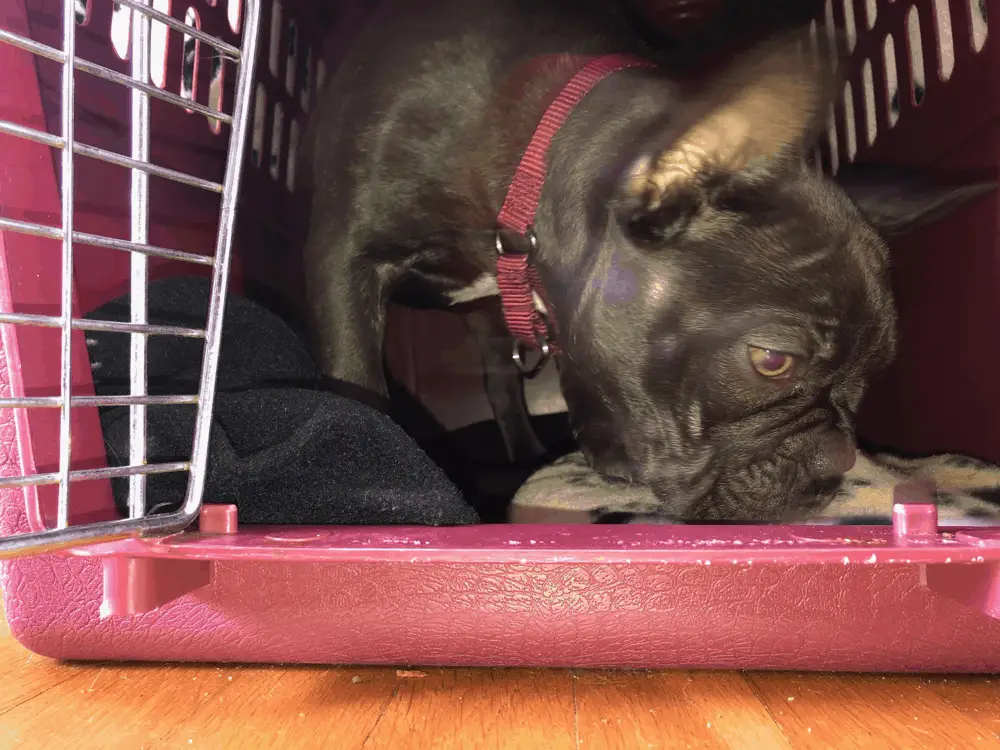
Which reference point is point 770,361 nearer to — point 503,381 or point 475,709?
point 475,709

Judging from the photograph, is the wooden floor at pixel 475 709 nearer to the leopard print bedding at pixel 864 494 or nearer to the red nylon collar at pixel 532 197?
the leopard print bedding at pixel 864 494

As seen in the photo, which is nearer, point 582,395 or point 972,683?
point 972,683

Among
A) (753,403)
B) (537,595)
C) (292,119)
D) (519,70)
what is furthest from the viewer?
(292,119)

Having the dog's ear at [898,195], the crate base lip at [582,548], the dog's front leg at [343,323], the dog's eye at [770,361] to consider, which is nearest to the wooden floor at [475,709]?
the crate base lip at [582,548]

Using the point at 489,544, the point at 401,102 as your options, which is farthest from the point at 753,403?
the point at 401,102

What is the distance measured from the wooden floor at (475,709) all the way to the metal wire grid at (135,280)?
7.5 inches

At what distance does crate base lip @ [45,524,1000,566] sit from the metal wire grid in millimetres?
60

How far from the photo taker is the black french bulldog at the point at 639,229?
0.92 m

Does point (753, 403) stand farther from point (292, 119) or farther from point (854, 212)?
point (292, 119)

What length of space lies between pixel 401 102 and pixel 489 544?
31.5 inches

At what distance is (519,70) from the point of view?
1147 millimetres

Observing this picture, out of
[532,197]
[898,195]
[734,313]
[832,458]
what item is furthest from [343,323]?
[898,195]

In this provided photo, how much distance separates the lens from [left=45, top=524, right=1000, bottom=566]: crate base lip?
621 mm

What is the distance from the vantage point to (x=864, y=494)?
41.4 inches
